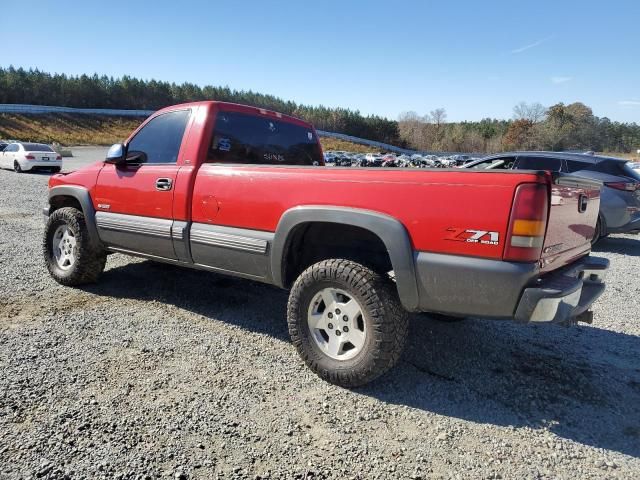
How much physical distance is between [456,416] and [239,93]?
321ft

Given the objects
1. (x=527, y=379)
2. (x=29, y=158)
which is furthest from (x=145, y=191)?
(x=29, y=158)

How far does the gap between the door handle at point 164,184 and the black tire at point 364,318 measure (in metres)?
1.55

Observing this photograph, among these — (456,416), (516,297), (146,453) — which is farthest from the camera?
(456,416)

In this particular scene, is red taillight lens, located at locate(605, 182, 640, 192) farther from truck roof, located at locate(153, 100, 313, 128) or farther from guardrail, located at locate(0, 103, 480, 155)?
guardrail, located at locate(0, 103, 480, 155)

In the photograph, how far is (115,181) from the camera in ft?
14.4

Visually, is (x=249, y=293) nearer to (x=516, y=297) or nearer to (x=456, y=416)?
(x=456, y=416)

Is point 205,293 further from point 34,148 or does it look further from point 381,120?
point 381,120

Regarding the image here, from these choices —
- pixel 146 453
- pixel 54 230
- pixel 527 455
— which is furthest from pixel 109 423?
pixel 54 230

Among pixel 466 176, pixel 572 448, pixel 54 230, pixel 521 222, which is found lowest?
pixel 572 448

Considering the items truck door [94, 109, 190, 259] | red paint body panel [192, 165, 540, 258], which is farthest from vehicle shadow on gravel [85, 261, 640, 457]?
red paint body panel [192, 165, 540, 258]

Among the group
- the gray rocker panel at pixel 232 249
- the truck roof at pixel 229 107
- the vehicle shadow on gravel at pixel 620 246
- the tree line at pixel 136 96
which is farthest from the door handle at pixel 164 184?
the tree line at pixel 136 96

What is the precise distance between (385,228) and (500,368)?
5.08 feet

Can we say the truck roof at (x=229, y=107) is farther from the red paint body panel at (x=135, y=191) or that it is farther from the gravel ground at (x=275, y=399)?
the gravel ground at (x=275, y=399)

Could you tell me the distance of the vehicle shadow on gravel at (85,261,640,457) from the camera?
2.75m
